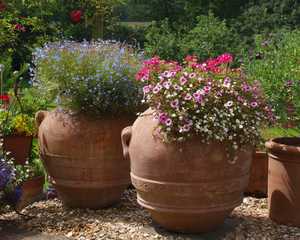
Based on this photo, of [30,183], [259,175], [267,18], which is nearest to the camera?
[30,183]

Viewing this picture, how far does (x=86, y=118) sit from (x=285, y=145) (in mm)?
1497

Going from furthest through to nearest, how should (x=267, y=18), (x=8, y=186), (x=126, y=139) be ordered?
(x=267, y=18), (x=8, y=186), (x=126, y=139)

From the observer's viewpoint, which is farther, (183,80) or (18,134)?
(18,134)

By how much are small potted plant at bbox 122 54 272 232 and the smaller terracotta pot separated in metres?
1.09

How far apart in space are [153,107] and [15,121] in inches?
68.4

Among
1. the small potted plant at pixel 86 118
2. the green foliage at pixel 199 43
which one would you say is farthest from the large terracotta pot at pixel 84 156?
the green foliage at pixel 199 43

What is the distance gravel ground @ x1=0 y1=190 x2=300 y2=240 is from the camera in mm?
4141

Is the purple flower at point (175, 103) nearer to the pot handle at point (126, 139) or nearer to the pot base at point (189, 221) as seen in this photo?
the pot handle at point (126, 139)

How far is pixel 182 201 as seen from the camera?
385cm

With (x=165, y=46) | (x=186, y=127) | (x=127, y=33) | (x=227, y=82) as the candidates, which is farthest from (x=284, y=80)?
(x=127, y=33)

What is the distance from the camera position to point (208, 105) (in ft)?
12.6

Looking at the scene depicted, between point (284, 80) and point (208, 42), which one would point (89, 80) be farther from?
point (208, 42)

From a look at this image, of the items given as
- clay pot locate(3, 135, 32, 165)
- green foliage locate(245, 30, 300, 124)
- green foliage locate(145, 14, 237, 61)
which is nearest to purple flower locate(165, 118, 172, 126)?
Answer: green foliage locate(245, 30, 300, 124)

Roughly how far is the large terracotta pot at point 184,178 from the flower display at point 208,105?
9 cm
